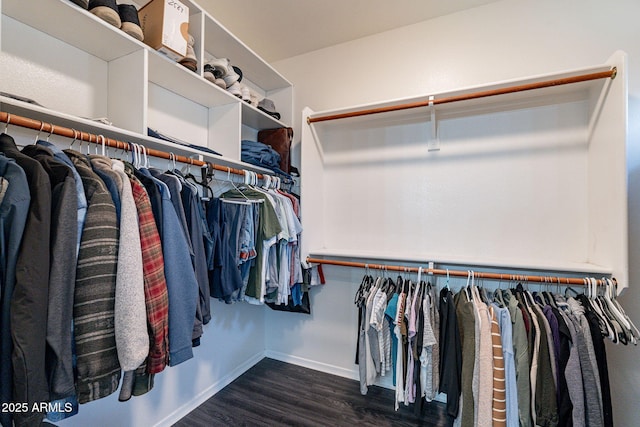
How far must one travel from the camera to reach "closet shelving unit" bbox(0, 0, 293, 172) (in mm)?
1046

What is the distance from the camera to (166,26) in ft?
4.19

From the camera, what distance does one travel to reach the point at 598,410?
1169 mm

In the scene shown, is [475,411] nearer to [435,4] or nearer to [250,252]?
[250,252]

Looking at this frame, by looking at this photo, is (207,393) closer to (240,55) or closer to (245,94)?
(245,94)

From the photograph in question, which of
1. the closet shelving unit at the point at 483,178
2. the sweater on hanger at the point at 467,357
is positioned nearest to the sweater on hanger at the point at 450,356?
the sweater on hanger at the point at 467,357

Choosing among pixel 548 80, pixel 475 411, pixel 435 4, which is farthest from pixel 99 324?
pixel 435 4

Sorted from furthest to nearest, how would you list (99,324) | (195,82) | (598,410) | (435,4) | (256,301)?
(435,4)
(256,301)
(195,82)
(598,410)
(99,324)

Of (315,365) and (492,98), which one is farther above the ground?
(492,98)

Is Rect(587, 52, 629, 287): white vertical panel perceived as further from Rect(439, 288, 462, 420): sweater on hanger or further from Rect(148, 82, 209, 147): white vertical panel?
Rect(148, 82, 209, 147): white vertical panel

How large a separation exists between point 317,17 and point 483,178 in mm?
1589

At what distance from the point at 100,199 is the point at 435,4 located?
2.20m

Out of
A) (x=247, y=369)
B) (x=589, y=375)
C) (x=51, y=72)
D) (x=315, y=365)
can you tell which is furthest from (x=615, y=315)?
(x=51, y=72)

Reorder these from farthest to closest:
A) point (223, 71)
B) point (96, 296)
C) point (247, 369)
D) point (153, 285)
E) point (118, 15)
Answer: point (247, 369) < point (223, 71) < point (118, 15) < point (153, 285) < point (96, 296)

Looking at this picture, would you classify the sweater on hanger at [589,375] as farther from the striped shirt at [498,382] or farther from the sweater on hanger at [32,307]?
the sweater on hanger at [32,307]
